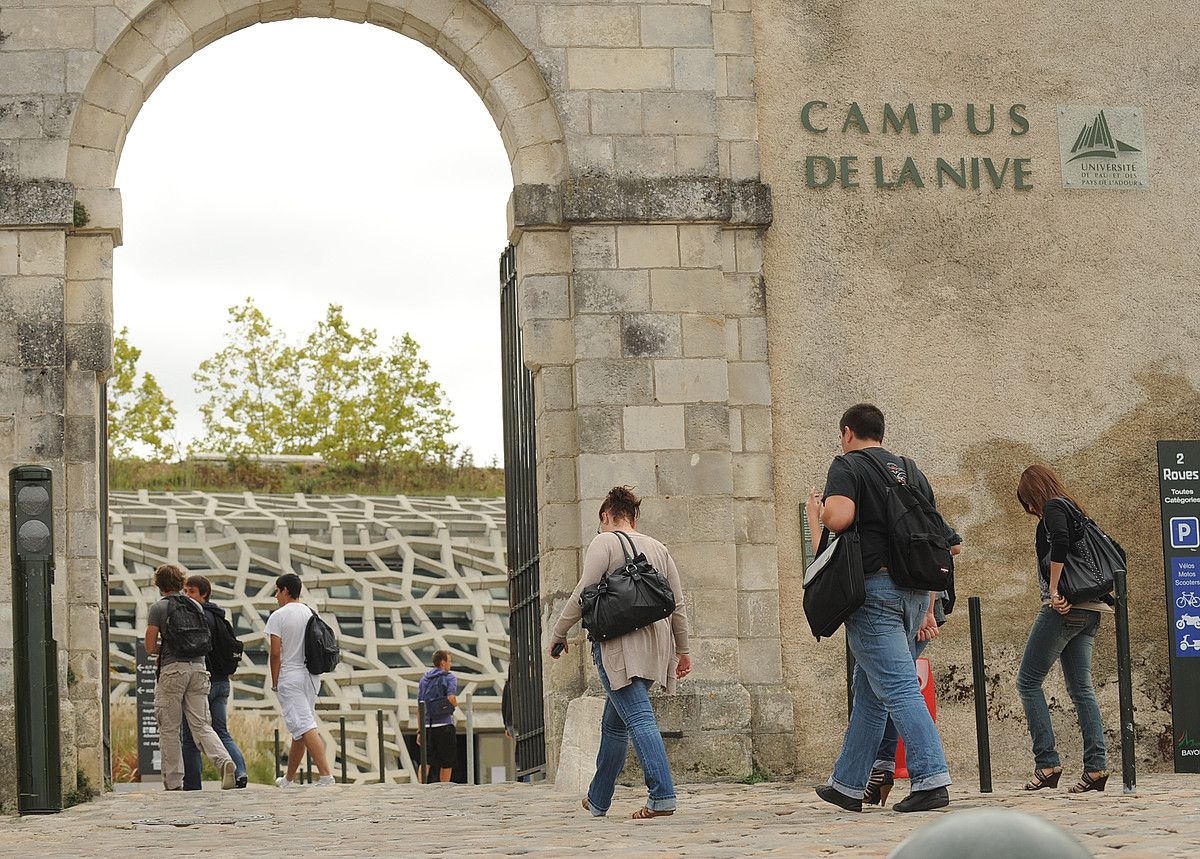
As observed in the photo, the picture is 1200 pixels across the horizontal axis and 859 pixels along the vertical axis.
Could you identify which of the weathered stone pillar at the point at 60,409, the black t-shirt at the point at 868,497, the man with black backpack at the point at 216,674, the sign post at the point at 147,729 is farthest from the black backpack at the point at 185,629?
the black t-shirt at the point at 868,497

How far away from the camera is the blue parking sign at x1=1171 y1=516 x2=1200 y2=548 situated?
30.2ft

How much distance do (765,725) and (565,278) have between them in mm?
2689

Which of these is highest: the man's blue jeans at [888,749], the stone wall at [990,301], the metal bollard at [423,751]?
the stone wall at [990,301]

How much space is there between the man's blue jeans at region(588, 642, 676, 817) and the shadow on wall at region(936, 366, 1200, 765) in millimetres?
2988

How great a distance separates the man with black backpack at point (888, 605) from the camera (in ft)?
20.8

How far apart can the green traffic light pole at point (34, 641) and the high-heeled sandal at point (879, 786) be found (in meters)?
3.62

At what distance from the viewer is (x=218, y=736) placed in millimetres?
10758

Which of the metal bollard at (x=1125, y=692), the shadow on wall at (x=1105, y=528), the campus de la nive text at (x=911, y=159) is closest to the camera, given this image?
the metal bollard at (x=1125, y=692)

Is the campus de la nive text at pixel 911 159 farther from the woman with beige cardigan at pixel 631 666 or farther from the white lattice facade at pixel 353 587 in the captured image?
the white lattice facade at pixel 353 587

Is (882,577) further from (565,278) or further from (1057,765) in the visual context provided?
(565,278)

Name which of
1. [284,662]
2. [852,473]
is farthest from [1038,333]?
[284,662]

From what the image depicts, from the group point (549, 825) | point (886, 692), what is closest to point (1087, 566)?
point (886, 692)

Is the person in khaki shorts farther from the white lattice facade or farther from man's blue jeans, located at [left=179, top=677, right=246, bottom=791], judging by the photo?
the white lattice facade

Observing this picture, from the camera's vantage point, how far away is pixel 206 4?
9.38m
